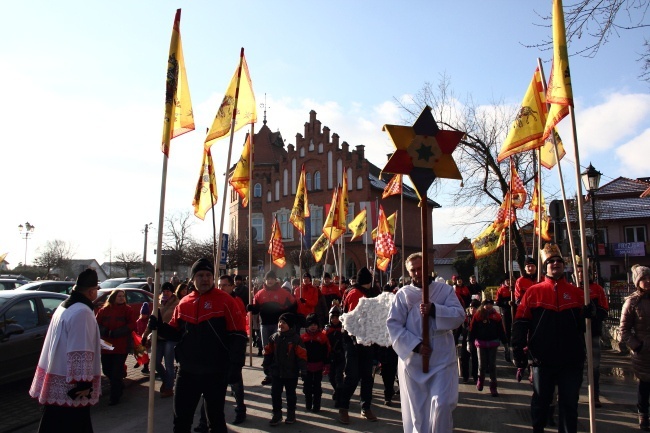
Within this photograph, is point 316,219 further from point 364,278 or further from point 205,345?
point 205,345

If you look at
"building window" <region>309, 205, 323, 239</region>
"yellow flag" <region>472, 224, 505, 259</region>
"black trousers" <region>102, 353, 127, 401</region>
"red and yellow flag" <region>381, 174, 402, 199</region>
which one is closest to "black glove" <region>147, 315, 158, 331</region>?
"black trousers" <region>102, 353, 127, 401</region>

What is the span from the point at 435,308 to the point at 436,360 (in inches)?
18.2

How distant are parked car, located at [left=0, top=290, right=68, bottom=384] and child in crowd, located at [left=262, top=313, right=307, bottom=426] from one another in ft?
12.9

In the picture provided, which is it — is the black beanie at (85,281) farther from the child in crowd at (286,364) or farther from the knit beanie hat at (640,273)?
the knit beanie hat at (640,273)

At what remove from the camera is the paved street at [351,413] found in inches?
281

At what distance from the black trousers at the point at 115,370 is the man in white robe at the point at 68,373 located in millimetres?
4200

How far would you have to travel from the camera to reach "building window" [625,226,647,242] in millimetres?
49219

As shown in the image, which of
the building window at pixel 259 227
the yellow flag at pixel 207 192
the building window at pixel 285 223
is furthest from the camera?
the building window at pixel 259 227

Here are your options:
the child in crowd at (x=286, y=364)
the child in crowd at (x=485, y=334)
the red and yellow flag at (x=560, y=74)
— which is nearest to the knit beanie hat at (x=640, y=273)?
the red and yellow flag at (x=560, y=74)

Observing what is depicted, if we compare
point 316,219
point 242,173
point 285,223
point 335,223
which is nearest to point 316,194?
point 316,219

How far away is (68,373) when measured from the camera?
4488 millimetres

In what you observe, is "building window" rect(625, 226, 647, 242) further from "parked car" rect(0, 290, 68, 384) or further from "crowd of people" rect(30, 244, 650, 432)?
"parked car" rect(0, 290, 68, 384)

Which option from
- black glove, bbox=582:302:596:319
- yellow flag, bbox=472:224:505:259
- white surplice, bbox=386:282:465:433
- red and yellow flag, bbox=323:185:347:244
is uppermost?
red and yellow flag, bbox=323:185:347:244

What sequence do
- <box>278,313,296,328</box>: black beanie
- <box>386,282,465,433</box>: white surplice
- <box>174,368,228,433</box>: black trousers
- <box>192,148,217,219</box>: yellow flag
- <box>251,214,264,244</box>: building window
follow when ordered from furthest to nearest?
<box>251,214,264,244</box>: building window < <box>192,148,217,219</box>: yellow flag < <box>278,313,296,328</box>: black beanie < <box>174,368,228,433</box>: black trousers < <box>386,282,465,433</box>: white surplice
